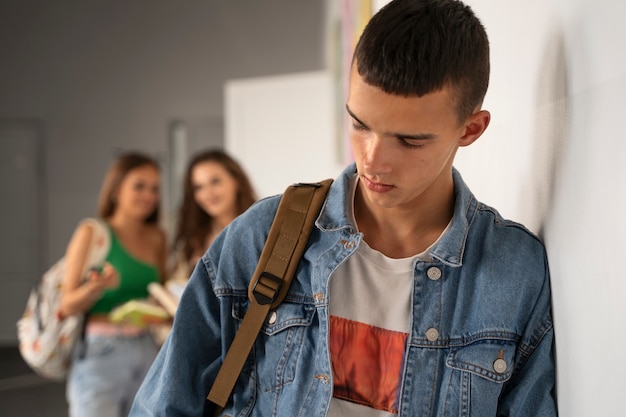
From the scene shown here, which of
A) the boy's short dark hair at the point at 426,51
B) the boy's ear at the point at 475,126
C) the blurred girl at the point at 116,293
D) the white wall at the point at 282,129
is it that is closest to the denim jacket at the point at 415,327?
the boy's ear at the point at 475,126

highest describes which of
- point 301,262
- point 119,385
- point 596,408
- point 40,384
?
point 301,262

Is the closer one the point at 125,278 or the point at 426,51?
the point at 426,51

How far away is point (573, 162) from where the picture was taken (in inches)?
51.1

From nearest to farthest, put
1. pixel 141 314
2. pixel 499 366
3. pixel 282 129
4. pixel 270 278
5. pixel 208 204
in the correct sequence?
pixel 499 366, pixel 270 278, pixel 141 314, pixel 208 204, pixel 282 129

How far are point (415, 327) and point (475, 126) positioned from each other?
13.4 inches

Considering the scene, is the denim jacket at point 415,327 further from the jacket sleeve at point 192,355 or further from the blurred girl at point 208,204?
the blurred girl at point 208,204

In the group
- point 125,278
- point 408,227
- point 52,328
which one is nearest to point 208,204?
point 125,278

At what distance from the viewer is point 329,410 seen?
1.46 meters

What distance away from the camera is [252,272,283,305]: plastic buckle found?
4.91ft

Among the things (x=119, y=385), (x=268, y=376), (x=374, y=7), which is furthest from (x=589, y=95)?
(x=119, y=385)

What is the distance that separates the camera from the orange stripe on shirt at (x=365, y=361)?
1.45 m

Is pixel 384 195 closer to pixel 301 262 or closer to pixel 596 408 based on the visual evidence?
pixel 301 262

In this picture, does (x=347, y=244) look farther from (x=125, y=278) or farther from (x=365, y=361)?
(x=125, y=278)

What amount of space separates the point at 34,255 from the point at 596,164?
9838 mm
